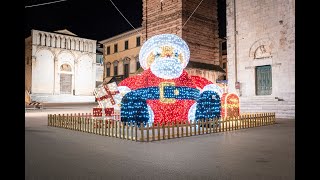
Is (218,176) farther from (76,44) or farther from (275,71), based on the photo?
(76,44)

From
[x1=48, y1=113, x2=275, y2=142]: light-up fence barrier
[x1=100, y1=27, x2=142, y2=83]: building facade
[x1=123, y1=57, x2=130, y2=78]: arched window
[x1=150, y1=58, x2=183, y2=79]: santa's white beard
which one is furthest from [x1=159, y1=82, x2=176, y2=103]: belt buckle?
[x1=123, y1=57, x2=130, y2=78]: arched window

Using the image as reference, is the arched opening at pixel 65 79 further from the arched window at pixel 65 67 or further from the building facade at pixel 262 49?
the building facade at pixel 262 49

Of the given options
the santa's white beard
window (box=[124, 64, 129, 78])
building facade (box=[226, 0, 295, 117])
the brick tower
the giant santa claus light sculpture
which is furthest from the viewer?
window (box=[124, 64, 129, 78])

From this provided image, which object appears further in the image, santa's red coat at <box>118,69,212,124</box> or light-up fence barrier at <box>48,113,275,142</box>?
santa's red coat at <box>118,69,212,124</box>

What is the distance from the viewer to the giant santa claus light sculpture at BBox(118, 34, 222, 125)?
32.9 ft

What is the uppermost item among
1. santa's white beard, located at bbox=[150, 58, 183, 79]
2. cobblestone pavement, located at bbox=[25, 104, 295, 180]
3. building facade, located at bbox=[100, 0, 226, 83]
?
building facade, located at bbox=[100, 0, 226, 83]

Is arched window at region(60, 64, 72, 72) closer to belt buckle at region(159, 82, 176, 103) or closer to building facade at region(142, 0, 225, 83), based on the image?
building facade at region(142, 0, 225, 83)

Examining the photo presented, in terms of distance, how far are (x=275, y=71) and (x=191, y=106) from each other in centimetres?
972

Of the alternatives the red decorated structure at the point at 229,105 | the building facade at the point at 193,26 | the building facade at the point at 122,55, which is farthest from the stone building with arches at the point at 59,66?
the red decorated structure at the point at 229,105

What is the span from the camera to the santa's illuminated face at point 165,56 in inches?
414

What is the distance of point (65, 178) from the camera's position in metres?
4.67

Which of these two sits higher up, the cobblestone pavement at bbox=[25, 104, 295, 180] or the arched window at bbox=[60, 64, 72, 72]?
the arched window at bbox=[60, 64, 72, 72]

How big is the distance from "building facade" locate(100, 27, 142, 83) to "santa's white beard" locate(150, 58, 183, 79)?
29.5 m
